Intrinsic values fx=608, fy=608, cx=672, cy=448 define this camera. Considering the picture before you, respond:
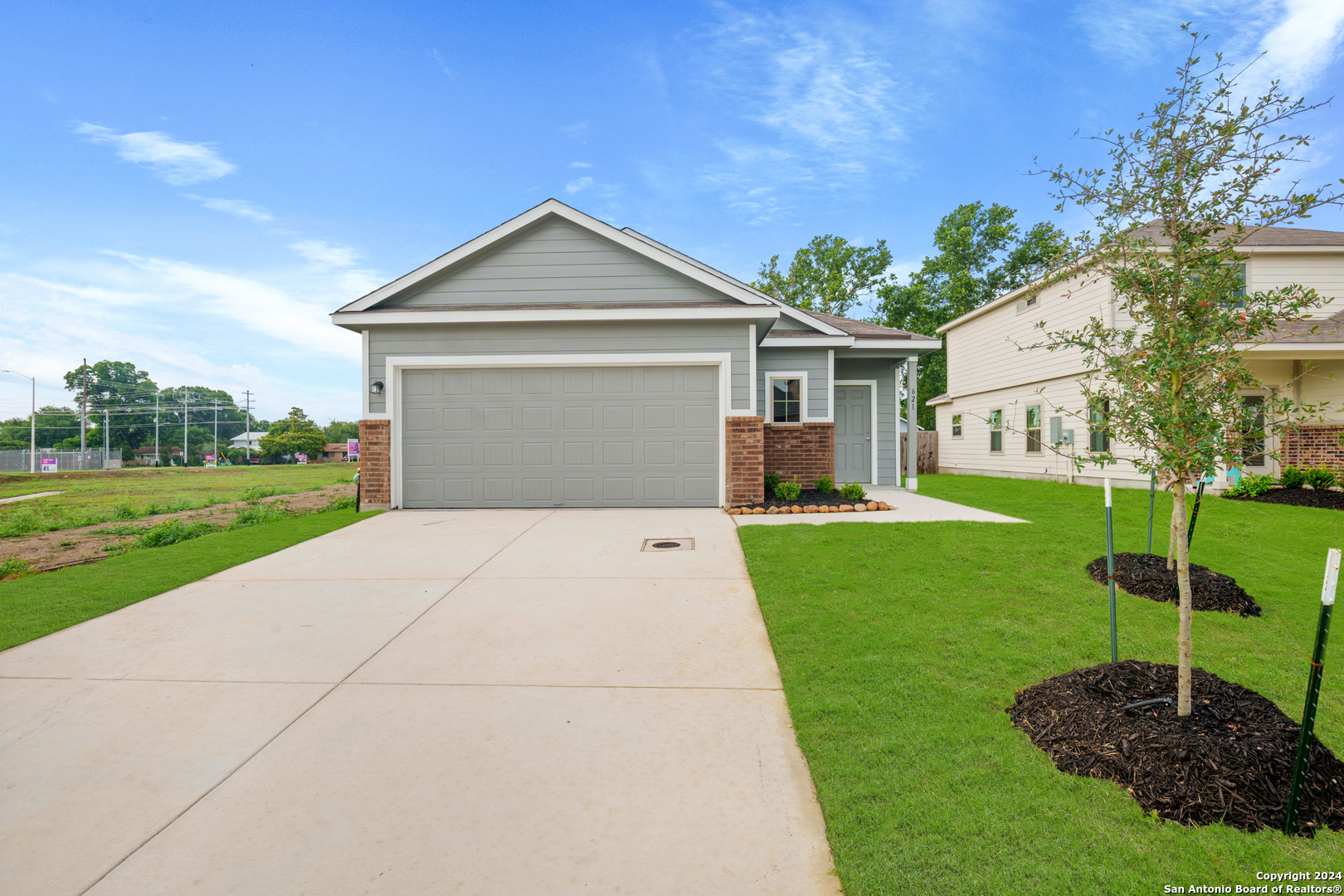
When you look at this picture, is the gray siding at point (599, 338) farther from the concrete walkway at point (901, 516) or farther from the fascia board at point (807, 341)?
the fascia board at point (807, 341)

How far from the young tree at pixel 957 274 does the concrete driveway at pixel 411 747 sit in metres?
30.1

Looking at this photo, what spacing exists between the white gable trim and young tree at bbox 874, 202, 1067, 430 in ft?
78.1

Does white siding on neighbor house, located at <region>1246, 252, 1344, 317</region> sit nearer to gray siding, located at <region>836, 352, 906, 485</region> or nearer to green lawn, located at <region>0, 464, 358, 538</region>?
gray siding, located at <region>836, 352, 906, 485</region>

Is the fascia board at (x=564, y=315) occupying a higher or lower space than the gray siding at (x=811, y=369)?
higher

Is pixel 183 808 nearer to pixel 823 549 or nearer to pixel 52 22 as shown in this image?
pixel 823 549

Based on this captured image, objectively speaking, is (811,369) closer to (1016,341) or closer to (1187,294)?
(1016,341)

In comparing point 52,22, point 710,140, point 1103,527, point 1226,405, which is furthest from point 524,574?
Answer: point 710,140

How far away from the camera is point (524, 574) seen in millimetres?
6438

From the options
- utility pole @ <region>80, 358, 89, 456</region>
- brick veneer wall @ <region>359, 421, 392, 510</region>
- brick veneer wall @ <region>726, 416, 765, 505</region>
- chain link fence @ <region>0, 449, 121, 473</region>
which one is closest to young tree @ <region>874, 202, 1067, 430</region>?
brick veneer wall @ <region>726, 416, 765, 505</region>

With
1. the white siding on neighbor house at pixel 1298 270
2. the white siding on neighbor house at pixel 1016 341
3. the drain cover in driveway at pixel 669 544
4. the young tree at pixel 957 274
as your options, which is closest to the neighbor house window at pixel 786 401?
the white siding on neighbor house at pixel 1016 341

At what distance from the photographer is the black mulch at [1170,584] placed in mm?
5324

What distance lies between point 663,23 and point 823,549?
13504 millimetres

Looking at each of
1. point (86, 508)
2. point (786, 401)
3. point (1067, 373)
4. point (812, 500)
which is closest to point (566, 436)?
point (812, 500)

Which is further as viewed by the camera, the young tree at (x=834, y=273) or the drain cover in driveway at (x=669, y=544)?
the young tree at (x=834, y=273)
